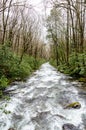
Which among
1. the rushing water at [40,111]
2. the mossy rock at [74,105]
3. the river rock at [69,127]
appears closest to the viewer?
the river rock at [69,127]

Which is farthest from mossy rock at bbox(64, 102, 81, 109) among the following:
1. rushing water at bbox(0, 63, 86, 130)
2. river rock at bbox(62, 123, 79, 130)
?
river rock at bbox(62, 123, 79, 130)

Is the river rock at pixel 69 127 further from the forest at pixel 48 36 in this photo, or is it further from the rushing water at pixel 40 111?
the forest at pixel 48 36

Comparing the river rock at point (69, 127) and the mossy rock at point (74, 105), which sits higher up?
the river rock at point (69, 127)

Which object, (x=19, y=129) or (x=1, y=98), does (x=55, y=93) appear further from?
(x=19, y=129)

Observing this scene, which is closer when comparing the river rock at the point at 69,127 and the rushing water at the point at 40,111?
the river rock at the point at 69,127

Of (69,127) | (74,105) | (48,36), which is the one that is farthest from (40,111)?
(48,36)

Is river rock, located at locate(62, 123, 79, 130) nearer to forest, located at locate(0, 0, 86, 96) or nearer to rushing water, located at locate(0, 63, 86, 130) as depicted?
rushing water, located at locate(0, 63, 86, 130)

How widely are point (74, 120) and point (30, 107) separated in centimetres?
219

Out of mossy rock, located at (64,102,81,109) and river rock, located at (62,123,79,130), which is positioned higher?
river rock, located at (62,123,79,130)

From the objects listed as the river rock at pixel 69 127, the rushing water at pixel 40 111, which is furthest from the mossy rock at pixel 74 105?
the river rock at pixel 69 127

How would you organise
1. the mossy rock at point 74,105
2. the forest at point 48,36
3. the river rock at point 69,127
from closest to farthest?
the river rock at point 69,127 < the mossy rock at point 74,105 < the forest at point 48,36

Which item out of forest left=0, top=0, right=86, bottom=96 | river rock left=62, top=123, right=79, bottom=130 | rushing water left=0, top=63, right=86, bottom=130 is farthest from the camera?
forest left=0, top=0, right=86, bottom=96

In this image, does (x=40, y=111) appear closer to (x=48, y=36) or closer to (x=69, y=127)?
(x=69, y=127)

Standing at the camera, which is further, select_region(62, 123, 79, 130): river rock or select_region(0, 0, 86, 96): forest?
select_region(0, 0, 86, 96): forest
